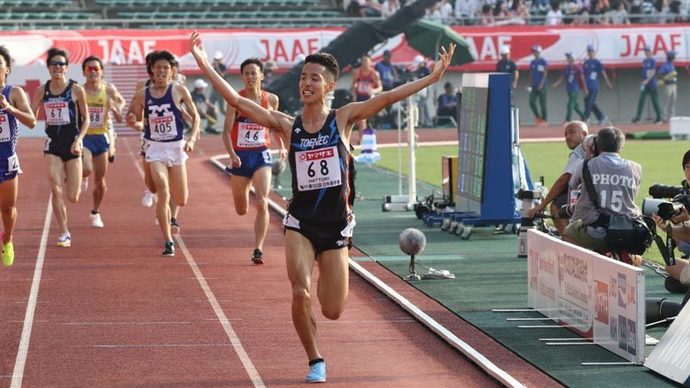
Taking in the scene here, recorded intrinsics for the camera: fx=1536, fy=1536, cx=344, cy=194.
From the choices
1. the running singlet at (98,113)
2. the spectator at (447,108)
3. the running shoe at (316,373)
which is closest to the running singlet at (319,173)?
the running shoe at (316,373)

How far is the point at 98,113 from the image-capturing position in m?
18.6

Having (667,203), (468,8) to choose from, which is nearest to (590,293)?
(667,203)

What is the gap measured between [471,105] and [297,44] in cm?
2332

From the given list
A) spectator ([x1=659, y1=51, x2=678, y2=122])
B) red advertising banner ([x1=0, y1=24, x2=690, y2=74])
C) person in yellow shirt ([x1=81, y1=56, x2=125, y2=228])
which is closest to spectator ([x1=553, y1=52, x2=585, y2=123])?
red advertising banner ([x1=0, y1=24, x2=690, y2=74])

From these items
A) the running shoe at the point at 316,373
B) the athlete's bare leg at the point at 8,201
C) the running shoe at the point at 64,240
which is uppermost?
the athlete's bare leg at the point at 8,201

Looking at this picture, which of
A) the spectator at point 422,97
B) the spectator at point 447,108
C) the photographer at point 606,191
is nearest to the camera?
the photographer at point 606,191

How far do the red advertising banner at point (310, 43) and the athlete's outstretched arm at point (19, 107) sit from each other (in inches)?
982

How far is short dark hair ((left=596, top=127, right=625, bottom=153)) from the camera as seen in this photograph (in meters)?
11.6

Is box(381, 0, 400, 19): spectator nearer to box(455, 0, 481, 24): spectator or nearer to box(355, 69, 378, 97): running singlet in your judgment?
box(455, 0, 481, 24): spectator

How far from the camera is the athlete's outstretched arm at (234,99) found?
9.26 meters

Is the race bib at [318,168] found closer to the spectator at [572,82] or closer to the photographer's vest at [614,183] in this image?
the photographer's vest at [614,183]

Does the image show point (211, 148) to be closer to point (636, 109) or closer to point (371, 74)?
point (371, 74)

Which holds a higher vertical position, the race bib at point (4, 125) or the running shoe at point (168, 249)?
the race bib at point (4, 125)

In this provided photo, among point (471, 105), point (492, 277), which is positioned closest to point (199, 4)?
point (471, 105)
